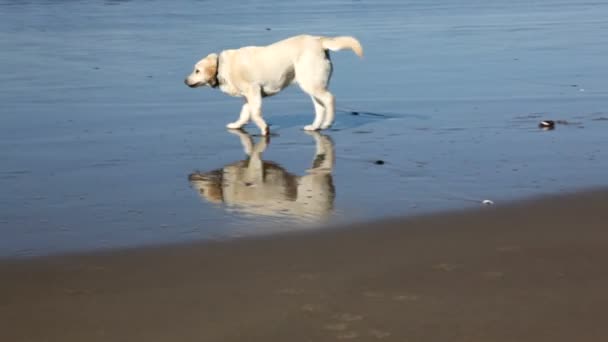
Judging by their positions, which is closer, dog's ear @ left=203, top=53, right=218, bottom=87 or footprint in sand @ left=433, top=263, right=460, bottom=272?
footprint in sand @ left=433, top=263, right=460, bottom=272

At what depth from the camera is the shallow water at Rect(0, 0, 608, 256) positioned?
6.50 m

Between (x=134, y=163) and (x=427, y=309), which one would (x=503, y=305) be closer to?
(x=427, y=309)

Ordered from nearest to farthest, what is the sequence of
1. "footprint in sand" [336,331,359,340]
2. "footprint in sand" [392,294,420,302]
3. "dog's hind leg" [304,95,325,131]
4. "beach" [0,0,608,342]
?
"footprint in sand" [336,331,359,340] < "beach" [0,0,608,342] < "footprint in sand" [392,294,420,302] < "dog's hind leg" [304,95,325,131]

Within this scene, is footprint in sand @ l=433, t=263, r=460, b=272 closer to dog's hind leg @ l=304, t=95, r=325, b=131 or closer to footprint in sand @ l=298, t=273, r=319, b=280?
footprint in sand @ l=298, t=273, r=319, b=280

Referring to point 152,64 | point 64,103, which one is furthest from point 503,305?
point 152,64

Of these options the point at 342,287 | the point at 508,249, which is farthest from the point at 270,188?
the point at 342,287

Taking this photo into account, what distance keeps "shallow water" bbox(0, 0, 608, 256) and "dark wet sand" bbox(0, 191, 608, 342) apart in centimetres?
40

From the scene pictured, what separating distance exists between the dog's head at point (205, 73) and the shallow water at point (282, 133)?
0.31 m

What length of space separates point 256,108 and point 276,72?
0.43 meters

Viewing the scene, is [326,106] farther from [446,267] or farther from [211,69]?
[446,267]

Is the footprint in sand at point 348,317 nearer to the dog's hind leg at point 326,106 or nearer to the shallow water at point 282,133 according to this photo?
the shallow water at point 282,133

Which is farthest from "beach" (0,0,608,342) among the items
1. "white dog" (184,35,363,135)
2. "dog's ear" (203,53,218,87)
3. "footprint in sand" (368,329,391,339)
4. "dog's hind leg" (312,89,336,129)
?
"dog's ear" (203,53,218,87)

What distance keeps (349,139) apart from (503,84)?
2975 millimetres

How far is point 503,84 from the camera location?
11.4 m
